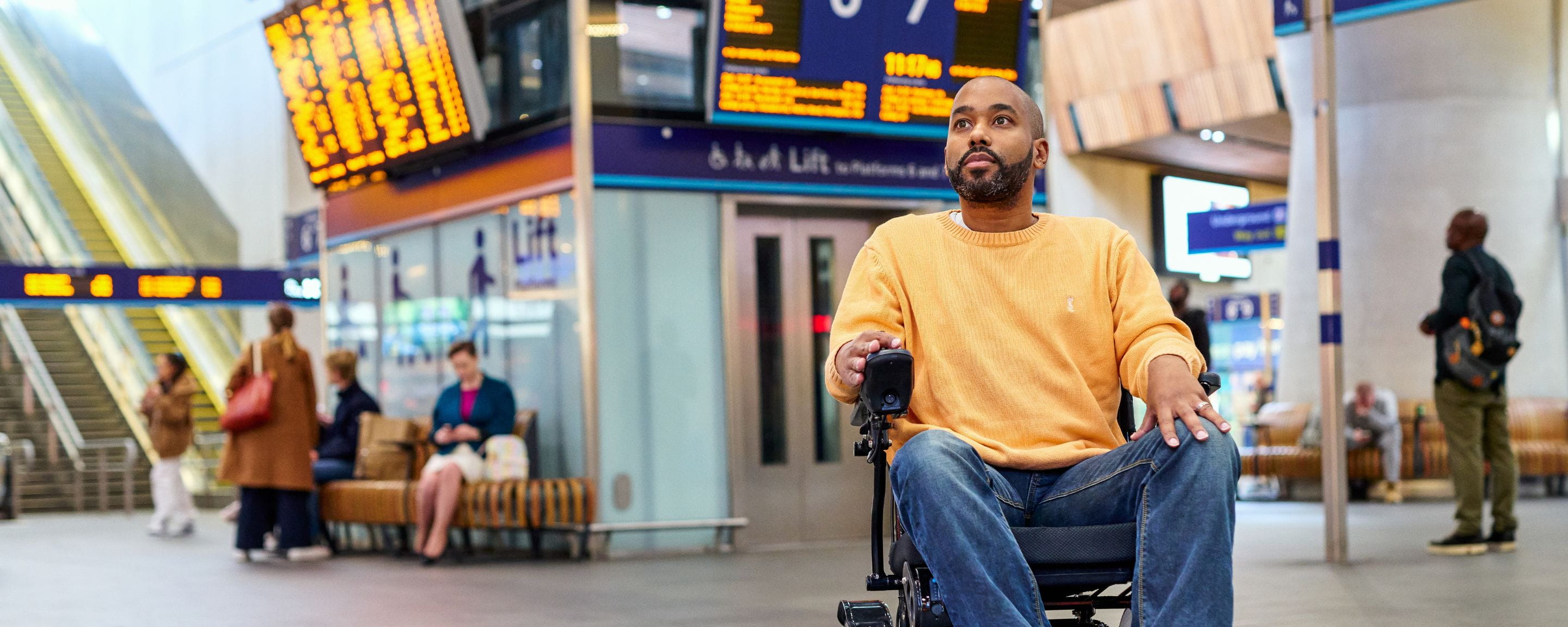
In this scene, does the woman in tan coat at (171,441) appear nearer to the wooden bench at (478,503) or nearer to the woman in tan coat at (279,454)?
the wooden bench at (478,503)

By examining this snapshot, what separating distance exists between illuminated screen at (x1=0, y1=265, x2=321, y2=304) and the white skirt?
4933mm

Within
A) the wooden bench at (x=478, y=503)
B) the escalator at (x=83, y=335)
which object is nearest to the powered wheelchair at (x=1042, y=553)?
the wooden bench at (x=478, y=503)

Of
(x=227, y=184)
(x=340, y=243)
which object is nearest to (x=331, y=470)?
(x=340, y=243)

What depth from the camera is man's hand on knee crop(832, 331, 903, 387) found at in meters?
2.83

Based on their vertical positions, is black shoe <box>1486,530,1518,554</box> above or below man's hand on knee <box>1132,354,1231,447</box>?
below

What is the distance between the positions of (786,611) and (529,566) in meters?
3.31

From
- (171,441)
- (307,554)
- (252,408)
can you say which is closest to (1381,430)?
(307,554)

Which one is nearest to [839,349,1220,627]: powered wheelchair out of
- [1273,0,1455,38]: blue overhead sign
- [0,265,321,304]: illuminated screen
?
[1273,0,1455,38]: blue overhead sign

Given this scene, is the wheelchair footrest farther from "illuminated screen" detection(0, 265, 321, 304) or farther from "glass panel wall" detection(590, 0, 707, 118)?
"illuminated screen" detection(0, 265, 321, 304)

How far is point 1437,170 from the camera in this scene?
1409cm

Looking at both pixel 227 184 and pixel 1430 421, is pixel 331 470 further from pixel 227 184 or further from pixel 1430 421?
pixel 227 184

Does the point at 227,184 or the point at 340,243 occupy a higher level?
the point at 227,184

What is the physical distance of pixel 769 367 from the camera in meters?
10.1

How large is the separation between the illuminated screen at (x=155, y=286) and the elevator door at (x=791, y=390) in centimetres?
576
